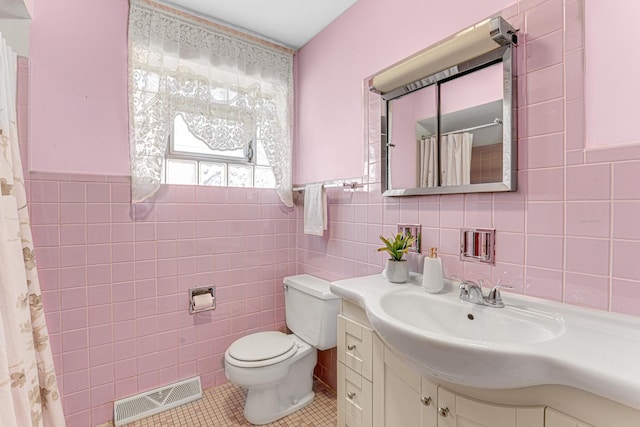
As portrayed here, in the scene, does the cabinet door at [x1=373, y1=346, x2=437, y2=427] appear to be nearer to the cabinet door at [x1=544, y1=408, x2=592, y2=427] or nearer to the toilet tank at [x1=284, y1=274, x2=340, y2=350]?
the cabinet door at [x1=544, y1=408, x2=592, y2=427]

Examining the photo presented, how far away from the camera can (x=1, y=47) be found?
3.64 ft

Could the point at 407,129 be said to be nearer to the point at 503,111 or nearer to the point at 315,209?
the point at 503,111

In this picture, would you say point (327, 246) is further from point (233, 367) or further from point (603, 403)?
point (603, 403)

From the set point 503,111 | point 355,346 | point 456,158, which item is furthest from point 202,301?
point 503,111

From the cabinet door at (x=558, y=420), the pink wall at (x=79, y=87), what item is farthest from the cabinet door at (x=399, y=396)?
the pink wall at (x=79, y=87)

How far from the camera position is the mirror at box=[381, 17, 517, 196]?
108 cm

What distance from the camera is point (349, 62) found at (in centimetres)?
176

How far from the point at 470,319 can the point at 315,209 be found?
108cm

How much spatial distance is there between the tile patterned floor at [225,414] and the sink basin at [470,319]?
933 mm

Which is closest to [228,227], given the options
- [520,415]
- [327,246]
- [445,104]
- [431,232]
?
[327,246]

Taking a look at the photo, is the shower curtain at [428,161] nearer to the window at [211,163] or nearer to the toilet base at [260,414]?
the window at [211,163]

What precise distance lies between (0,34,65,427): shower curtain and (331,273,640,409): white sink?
47.6 inches

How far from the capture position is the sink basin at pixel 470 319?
889 mm

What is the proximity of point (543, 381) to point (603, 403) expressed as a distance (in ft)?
0.32
